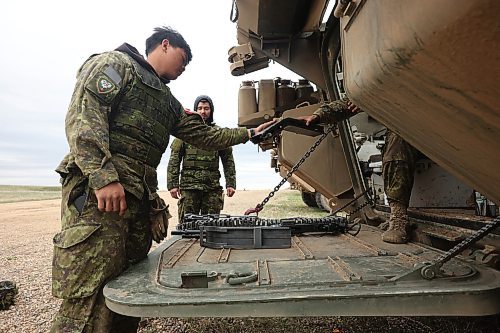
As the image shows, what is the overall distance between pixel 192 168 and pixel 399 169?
8.41 ft

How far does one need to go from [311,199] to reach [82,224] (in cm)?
945

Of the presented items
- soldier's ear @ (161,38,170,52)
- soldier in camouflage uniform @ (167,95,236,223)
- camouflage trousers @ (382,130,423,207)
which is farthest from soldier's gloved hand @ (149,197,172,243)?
soldier in camouflage uniform @ (167,95,236,223)

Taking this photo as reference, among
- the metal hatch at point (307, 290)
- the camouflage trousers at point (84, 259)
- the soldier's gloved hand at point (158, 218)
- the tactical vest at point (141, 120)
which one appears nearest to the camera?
the metal hatch at point (307, 290)

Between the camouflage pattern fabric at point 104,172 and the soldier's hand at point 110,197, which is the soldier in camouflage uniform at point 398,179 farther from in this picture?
the soldier's hand at point 110,197

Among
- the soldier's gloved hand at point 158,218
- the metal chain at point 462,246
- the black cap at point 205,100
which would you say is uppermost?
the black cap at point 205,100

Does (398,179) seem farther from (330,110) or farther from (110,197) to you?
(110,197)

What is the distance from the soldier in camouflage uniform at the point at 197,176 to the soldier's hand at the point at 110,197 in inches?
111

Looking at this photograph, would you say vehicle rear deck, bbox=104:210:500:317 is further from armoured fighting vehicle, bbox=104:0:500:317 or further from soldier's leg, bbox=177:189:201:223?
soldier's leg, bbox=177:189:201:223

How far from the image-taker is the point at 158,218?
239 centimetres

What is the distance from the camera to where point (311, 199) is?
11047 mm

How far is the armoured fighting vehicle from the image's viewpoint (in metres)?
0.90

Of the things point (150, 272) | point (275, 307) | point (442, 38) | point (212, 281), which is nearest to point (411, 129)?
point (442, 38)

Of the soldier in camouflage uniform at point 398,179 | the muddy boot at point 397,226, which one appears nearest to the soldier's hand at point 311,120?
the soldier in camouflage uniform at point 398,179

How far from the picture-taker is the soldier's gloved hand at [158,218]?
2383 millimetres
